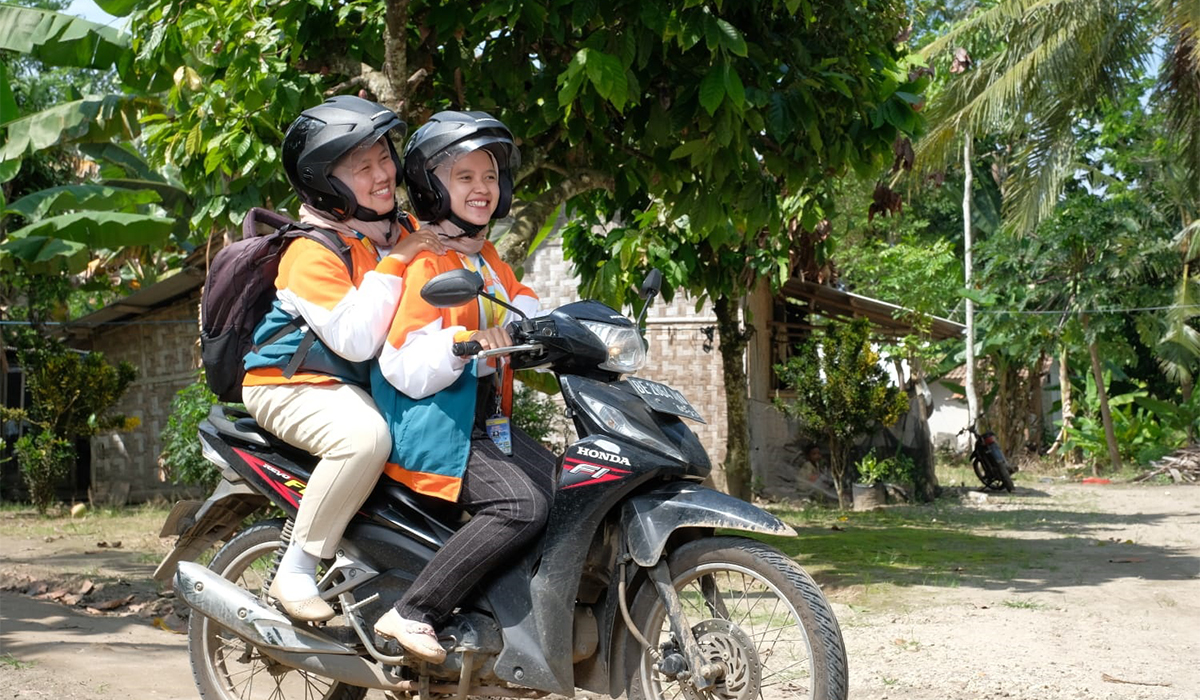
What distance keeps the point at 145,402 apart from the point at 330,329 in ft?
44.7

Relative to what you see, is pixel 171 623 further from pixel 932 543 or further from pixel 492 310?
pixel 932 543

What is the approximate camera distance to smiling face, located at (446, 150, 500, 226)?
11.8 feet

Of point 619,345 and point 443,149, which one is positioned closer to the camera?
point 619,345

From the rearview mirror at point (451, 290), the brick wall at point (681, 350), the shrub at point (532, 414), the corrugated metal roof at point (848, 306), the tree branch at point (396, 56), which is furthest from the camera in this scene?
the corrugated metal roof at point (848, 306)

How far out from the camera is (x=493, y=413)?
3604 millimetres

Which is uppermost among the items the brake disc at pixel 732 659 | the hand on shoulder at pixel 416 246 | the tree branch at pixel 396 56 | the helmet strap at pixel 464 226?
the tree branch at pixel 396 56

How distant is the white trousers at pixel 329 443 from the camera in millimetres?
3357

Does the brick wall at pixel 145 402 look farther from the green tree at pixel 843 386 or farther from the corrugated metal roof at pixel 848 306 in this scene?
the corrugated metal roof at pixel 848 306

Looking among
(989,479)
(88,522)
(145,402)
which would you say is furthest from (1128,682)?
(145,402)

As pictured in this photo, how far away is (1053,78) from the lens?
53.1 ft

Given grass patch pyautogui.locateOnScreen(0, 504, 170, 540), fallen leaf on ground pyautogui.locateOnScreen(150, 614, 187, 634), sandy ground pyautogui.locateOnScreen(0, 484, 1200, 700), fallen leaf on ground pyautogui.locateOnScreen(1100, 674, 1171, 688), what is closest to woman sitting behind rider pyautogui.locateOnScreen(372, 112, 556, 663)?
sandy ground pyautogui.locateOnScreen(0, 484, 1200, 700)

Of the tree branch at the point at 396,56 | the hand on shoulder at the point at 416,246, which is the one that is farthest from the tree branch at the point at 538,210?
the hand on shoulder at the point at 416,246

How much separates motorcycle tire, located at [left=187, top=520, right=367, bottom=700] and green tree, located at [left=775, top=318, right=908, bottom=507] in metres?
10.5

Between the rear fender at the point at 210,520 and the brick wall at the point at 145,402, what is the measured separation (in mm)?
11939
